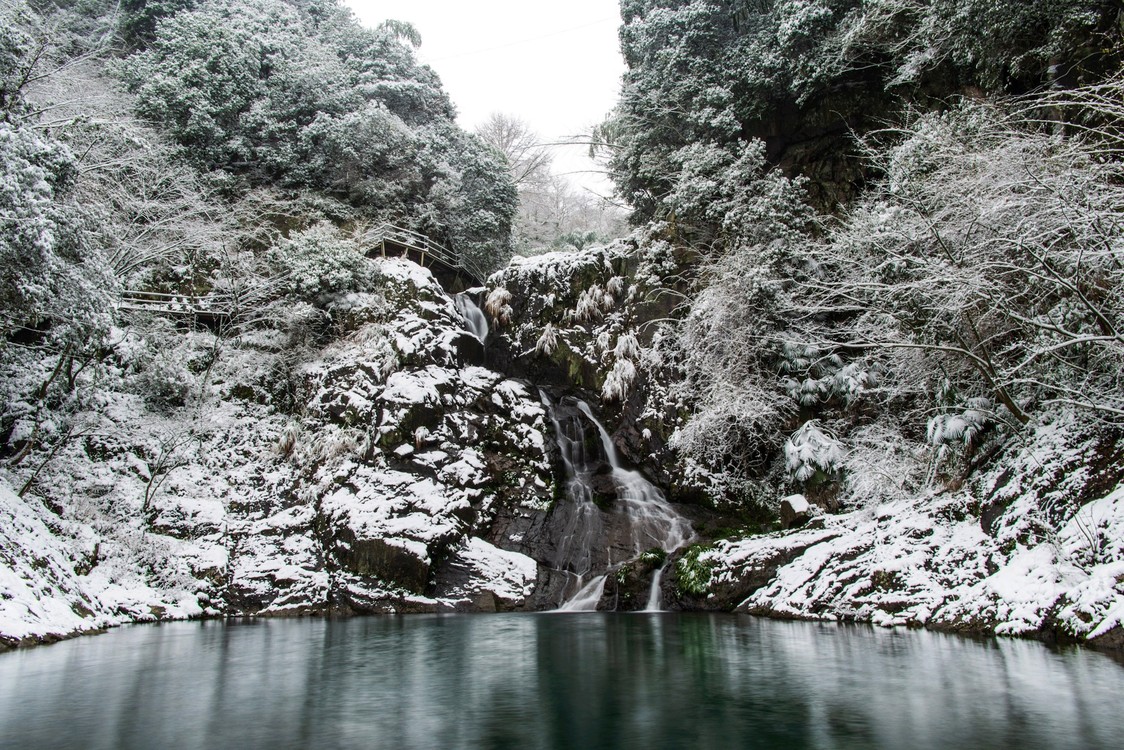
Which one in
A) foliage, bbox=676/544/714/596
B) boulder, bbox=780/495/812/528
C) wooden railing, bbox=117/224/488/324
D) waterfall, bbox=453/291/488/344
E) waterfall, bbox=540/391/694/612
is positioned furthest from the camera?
waterfall, bbox=453/291/488/344

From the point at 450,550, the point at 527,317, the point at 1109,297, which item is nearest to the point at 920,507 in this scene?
the point at 1109,297

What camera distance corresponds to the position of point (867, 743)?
3.79 metres

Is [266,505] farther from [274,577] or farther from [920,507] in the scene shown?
[920,507]

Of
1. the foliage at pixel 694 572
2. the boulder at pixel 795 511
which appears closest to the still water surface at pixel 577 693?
the foliage at pixel 694 572

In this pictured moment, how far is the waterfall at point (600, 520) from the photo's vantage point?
500 inches

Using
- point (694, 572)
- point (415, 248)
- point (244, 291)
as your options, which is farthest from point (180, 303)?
point (694, 572)

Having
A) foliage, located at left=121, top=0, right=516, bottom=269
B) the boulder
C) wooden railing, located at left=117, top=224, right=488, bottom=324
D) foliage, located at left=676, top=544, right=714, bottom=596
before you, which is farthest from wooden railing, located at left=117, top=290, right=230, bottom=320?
the boulder

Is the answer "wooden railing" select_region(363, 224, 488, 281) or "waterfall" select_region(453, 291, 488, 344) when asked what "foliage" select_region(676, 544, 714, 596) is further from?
"wooden railing" select_region(363, 224, 488, 281)

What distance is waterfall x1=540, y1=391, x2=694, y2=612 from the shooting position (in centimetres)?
1270

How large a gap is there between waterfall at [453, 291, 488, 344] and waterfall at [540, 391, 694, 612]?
4.29 metres

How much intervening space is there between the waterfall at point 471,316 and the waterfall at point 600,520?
4.29 metres

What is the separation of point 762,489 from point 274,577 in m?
10.3

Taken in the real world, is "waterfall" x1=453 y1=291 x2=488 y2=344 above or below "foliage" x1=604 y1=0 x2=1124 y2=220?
below

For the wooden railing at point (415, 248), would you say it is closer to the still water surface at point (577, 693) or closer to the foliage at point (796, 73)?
the foliage at point (796, 73)
